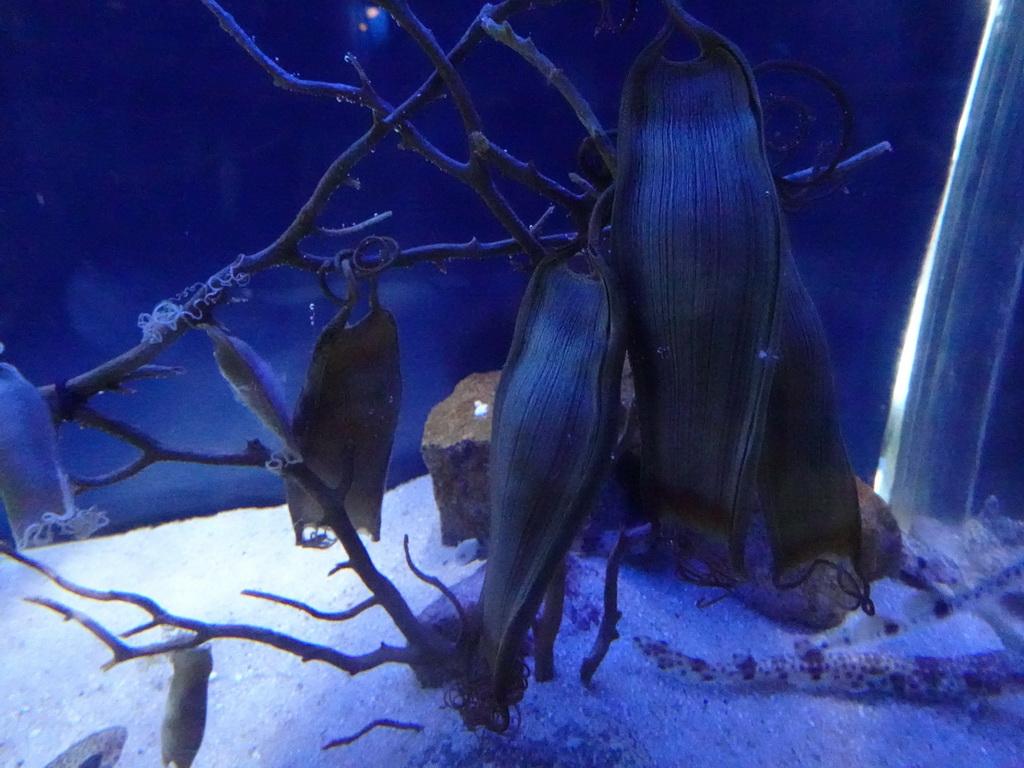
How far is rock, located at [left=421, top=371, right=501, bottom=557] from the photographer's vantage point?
11.9 feet

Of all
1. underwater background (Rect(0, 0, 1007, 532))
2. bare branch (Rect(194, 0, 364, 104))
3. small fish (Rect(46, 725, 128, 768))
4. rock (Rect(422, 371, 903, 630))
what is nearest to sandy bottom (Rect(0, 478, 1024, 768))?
small fish (Rect(46, 725, 128, 768))

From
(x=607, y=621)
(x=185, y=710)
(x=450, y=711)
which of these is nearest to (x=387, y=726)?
(x=450, y=711)

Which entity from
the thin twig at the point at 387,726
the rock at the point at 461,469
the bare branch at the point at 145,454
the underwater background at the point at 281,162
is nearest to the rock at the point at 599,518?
the rock at the point at 461,469

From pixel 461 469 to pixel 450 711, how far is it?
1.55 m

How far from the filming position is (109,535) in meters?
4.45

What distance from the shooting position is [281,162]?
12.9 ft

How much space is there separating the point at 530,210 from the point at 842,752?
11.4 feet

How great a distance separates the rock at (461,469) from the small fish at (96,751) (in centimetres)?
195

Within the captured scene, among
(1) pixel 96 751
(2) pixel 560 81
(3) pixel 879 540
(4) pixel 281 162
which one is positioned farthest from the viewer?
(4) pixel 281 162

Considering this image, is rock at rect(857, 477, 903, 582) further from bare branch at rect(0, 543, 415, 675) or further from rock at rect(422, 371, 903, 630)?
bare branch at rect(0, 543, 415, 675)

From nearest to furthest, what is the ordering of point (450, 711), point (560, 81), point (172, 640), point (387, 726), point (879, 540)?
point (560, 81)
point (172, 640)
point (387, 726)
point (450, 711)
point (879, 540)

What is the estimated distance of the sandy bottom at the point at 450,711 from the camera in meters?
2.24

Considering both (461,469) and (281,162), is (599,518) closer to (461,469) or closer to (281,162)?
(461,469)

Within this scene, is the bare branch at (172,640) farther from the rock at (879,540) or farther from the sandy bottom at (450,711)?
the rock at (879,540)
